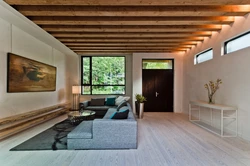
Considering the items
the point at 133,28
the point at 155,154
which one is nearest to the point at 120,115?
the point at 155,154

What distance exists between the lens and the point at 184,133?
4.12 meters

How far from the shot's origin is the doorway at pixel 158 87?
7516 mm

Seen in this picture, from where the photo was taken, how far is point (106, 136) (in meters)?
3.09

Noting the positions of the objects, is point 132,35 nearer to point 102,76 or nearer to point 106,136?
point 106,136

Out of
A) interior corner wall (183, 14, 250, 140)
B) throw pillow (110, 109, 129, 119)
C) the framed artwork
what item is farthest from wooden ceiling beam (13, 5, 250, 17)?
throw pillow (110, 109, 129, 119)

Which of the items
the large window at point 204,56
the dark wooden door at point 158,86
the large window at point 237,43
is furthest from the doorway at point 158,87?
the large window at point 237,43

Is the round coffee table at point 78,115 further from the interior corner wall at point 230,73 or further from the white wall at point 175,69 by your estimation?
the interior corner wall at point 230,73

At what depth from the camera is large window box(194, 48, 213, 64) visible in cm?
534

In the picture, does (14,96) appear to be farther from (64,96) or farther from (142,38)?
(142,38)

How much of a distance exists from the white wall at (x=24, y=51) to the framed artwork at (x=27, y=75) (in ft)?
0.39

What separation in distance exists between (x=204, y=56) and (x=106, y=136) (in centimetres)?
463

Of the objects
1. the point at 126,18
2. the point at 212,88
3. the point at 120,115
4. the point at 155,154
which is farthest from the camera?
the point at 212,88

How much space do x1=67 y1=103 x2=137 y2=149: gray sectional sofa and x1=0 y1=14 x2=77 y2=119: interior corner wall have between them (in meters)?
2.05

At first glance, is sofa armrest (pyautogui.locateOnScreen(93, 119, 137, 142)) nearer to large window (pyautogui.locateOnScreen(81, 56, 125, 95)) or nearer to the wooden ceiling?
the wooden ceiling
